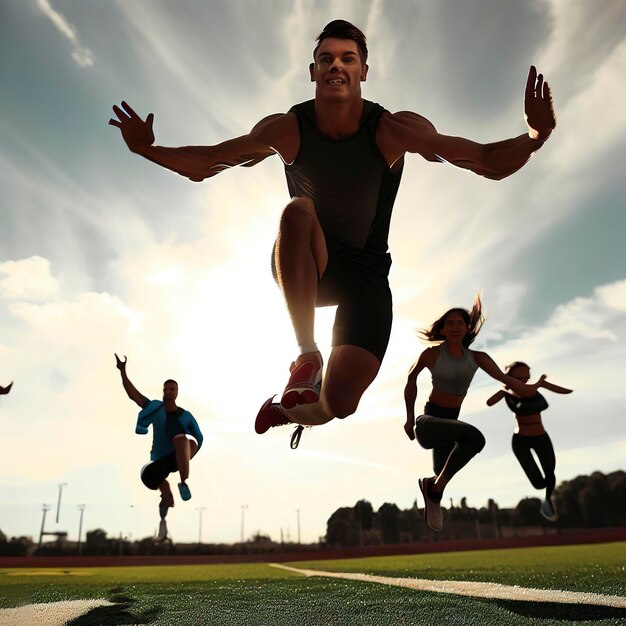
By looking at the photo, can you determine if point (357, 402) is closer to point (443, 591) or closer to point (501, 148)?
point (501, 148)

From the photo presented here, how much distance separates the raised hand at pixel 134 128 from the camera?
371 centimetres

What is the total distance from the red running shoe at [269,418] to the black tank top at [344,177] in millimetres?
1224

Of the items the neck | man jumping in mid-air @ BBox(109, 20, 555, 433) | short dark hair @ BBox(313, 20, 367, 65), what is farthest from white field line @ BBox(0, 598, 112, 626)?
short dark hair @ BBox(313, 20, 367, 65)

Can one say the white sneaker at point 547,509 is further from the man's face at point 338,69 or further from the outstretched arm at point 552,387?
the man's face at point 338,69

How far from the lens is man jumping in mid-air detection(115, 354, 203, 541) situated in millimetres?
7016

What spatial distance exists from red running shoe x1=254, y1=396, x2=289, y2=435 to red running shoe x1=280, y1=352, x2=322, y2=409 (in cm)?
32

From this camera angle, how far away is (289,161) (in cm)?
384

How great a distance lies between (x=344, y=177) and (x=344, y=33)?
35.6 inches

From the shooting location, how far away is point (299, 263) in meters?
3.57

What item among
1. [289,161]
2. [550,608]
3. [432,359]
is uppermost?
[289,161]

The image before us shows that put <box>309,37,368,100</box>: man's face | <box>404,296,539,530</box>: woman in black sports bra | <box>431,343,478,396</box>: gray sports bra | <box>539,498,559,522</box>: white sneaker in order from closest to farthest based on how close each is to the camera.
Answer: <box>309,37,368,100</box>: man's face, <box>404,296,539,530</box>: woman in black sports bra, <box>431,343,478,396</box>: gray sports bra, <box>539,498,559,522</box>: white sneaker

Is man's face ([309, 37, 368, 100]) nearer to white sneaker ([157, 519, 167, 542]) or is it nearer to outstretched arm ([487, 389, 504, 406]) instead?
outstretched arm ([487, 389, 504, 406])

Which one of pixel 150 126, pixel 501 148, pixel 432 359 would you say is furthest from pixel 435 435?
pixel 150 126

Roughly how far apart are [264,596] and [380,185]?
4102 millimetres
